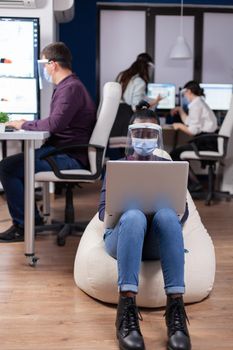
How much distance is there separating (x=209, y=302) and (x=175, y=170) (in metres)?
0.74

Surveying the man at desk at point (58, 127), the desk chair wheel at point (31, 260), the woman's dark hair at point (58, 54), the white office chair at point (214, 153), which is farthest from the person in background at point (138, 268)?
the white office chair at point (214, 153)

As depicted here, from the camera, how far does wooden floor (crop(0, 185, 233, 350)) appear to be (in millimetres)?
1990

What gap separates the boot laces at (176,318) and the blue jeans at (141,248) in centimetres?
5

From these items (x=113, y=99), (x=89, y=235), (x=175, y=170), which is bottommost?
(x=89, y=235)

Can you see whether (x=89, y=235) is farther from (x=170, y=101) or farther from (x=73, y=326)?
(x=170, y=101)

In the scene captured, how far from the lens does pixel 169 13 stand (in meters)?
7.23

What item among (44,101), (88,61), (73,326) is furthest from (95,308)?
(88,61)

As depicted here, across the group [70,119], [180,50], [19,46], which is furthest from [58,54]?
[180,50]

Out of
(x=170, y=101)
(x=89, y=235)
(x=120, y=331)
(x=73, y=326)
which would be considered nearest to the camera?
(x=120, y=331)

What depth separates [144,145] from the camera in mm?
2279

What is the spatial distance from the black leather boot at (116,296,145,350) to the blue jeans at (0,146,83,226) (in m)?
1.51

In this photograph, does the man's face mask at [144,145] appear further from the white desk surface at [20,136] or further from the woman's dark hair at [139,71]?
the woman's dark hair at [139,71]

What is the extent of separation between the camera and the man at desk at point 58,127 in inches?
131

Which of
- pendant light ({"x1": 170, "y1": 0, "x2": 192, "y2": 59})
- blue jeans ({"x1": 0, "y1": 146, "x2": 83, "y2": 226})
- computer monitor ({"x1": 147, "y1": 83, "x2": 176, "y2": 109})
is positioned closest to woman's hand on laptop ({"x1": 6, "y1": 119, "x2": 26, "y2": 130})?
blue jeans ({"x1": 0, "y1": 146, "x2": 83, "y2": 226})
